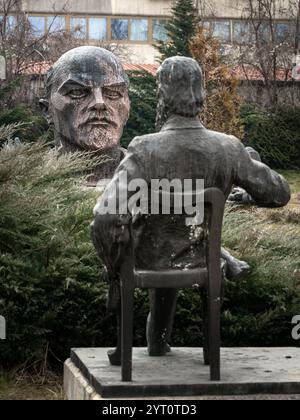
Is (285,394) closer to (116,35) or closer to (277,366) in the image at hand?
(277,366)

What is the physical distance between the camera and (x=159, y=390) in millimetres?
4902

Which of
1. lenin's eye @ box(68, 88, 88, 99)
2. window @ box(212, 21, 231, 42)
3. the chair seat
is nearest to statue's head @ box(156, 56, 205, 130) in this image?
the chair seat

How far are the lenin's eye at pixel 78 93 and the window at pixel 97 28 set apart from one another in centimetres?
3301

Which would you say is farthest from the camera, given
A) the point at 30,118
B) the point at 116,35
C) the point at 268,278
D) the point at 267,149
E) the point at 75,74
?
the point at 116,35

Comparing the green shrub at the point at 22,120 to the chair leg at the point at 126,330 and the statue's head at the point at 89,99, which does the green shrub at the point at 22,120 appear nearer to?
the statue's head at the point at 89,99

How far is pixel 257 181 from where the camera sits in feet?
17.2

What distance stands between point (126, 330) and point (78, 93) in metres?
5.53

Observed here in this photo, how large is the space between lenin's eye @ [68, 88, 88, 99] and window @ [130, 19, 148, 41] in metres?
35.0

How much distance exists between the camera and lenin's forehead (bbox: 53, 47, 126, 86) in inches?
400

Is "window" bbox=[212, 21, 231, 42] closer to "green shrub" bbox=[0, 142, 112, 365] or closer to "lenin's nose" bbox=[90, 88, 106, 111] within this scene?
"lenin's nose" bbox=[90, 88, 106, 111]

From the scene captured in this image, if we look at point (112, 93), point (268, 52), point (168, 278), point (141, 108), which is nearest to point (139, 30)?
point (268, 52)

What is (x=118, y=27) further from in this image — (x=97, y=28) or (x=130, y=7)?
(x=97, y=28)

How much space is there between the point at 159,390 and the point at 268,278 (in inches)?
109

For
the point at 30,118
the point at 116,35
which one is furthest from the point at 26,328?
the point at 116,35
